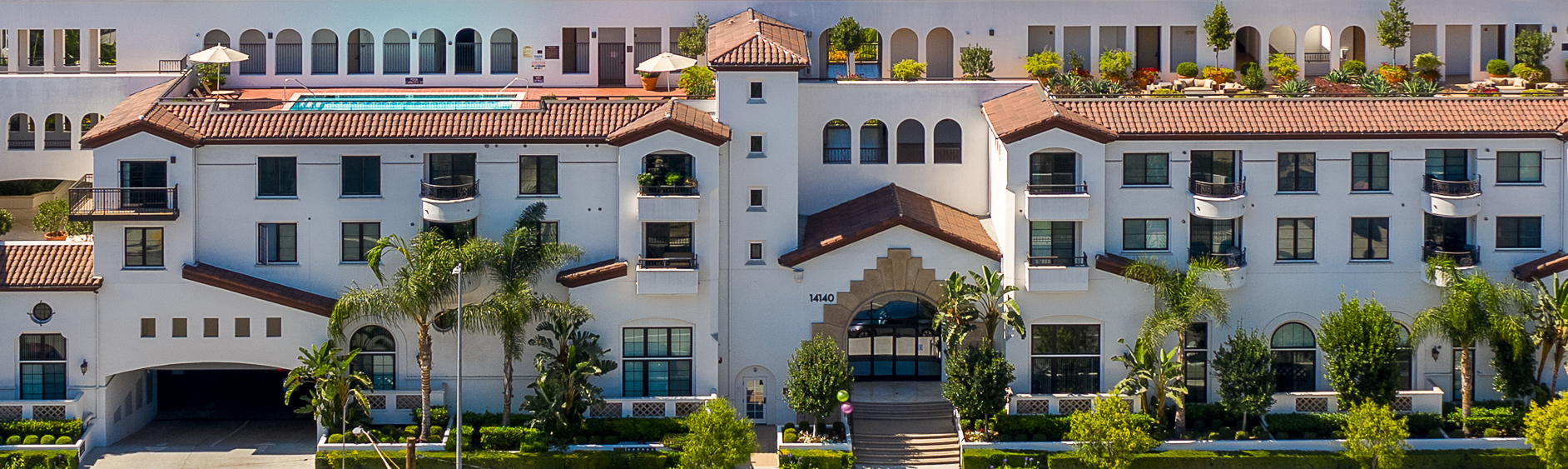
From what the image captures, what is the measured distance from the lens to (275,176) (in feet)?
259

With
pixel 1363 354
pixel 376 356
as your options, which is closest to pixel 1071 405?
pixel 1363 354

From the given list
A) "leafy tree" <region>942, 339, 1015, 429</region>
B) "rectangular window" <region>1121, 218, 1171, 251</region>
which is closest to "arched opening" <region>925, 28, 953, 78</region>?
"rectangular window" <region>1121, 218, 1171, 251</region>

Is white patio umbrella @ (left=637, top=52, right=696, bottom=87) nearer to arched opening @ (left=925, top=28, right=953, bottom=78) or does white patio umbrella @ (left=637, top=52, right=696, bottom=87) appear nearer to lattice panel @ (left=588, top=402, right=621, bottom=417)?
arched opening @ (left=925, top=28, right=953, bottom=78)

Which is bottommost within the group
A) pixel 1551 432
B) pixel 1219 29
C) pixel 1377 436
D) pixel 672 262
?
pixel 1377 436

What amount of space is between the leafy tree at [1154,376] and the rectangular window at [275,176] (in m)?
33.3

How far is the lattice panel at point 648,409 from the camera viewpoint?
259ft

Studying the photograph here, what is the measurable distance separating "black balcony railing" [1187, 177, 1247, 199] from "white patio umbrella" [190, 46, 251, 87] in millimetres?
40962

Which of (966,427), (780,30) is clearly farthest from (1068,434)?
(780,30)

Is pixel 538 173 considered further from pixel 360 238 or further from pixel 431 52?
pixel 431 52

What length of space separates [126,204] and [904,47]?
36.7 m

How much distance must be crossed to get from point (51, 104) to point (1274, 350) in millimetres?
53829

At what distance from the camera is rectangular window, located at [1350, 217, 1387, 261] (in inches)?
3174

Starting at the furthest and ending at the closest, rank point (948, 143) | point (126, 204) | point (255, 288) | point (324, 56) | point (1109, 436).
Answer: point (324, 56), point (948, 143), point (255, 288), point (126, 204), point (1109, 436)

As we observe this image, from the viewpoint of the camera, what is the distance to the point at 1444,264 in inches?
3105
